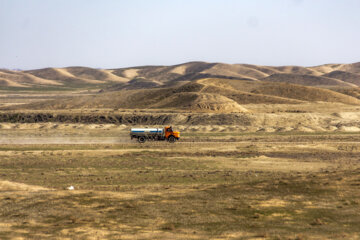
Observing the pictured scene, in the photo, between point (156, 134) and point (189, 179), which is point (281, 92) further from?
point (189, 179)

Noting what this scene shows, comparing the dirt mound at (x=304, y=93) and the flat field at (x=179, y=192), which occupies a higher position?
the dirt mound at (x=304, y=93)

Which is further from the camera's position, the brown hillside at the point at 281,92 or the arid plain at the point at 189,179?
the brown hillside at the point at 281,92

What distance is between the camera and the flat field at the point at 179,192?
19266 mm

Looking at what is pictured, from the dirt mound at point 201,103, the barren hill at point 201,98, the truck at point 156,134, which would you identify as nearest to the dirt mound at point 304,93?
Result: the barren hill at point 201,98

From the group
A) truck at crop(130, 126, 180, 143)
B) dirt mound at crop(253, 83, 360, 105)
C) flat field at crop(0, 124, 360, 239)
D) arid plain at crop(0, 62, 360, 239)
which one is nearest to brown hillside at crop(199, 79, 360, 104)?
dirt mound at crop(253, 83, 360, 105)

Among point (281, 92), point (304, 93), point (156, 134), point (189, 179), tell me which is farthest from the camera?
point (281, 92)

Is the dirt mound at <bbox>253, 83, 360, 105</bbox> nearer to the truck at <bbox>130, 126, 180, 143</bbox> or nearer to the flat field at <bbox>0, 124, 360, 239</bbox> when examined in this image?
the flat field at <bbox>0, 124, 360, 239</bbox>

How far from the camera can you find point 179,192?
26.1 meters

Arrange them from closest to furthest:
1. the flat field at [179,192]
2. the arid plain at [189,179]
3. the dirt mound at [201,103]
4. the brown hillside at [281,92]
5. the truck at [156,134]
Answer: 1. the flat field at [179,192]
2. the arid plain at [189,179]
3. the truck at [156,134]
4. the dirt mound at [201,103]
5. the brown hillside at [281,92]

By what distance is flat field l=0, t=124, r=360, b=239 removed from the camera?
19266 mm

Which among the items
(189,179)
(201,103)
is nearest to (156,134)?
(189,179)

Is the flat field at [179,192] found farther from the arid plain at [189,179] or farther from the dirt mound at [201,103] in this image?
the dirt mound at [201,103]

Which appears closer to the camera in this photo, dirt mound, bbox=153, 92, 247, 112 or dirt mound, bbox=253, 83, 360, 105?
dirt mound, bbox=153, 92, 247, 112

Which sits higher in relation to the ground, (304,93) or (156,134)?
(304,93)
